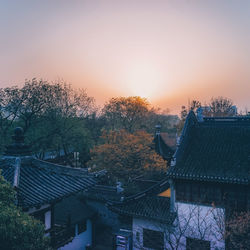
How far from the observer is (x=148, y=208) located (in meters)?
16.6

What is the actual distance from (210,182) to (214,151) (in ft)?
7.53

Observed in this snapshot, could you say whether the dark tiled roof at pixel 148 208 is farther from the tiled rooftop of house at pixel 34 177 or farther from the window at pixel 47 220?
the window at pixel 47 220

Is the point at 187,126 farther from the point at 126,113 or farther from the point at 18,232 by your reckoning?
the point at 126,113

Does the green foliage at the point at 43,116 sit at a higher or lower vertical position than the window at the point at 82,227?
higher

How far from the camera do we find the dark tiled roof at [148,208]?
1576cm

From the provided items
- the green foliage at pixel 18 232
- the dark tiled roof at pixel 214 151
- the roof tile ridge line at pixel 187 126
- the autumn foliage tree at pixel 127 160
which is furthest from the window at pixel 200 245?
the autumn foliage tree at pixel 127 160

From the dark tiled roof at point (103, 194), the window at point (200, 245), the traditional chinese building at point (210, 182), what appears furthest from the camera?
the dark tiled roof at point (103, 194)

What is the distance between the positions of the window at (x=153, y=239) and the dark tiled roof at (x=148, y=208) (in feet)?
4.09

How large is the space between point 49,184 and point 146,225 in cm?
892

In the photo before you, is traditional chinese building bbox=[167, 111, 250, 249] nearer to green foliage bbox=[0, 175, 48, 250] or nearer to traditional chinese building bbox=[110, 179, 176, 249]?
traditional chinese building bbox=[110, 179, 176, 249]

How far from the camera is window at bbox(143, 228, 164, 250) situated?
16109 mm

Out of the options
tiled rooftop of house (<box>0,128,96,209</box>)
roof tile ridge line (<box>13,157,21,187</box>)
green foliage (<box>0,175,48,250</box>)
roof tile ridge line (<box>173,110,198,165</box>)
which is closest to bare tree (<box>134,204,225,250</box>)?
roof tile ridge line (<box>173,110,198,165</box>)

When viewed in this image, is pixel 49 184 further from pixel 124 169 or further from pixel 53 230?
pixel 124 169

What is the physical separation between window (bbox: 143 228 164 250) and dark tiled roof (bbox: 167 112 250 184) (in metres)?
4.09
